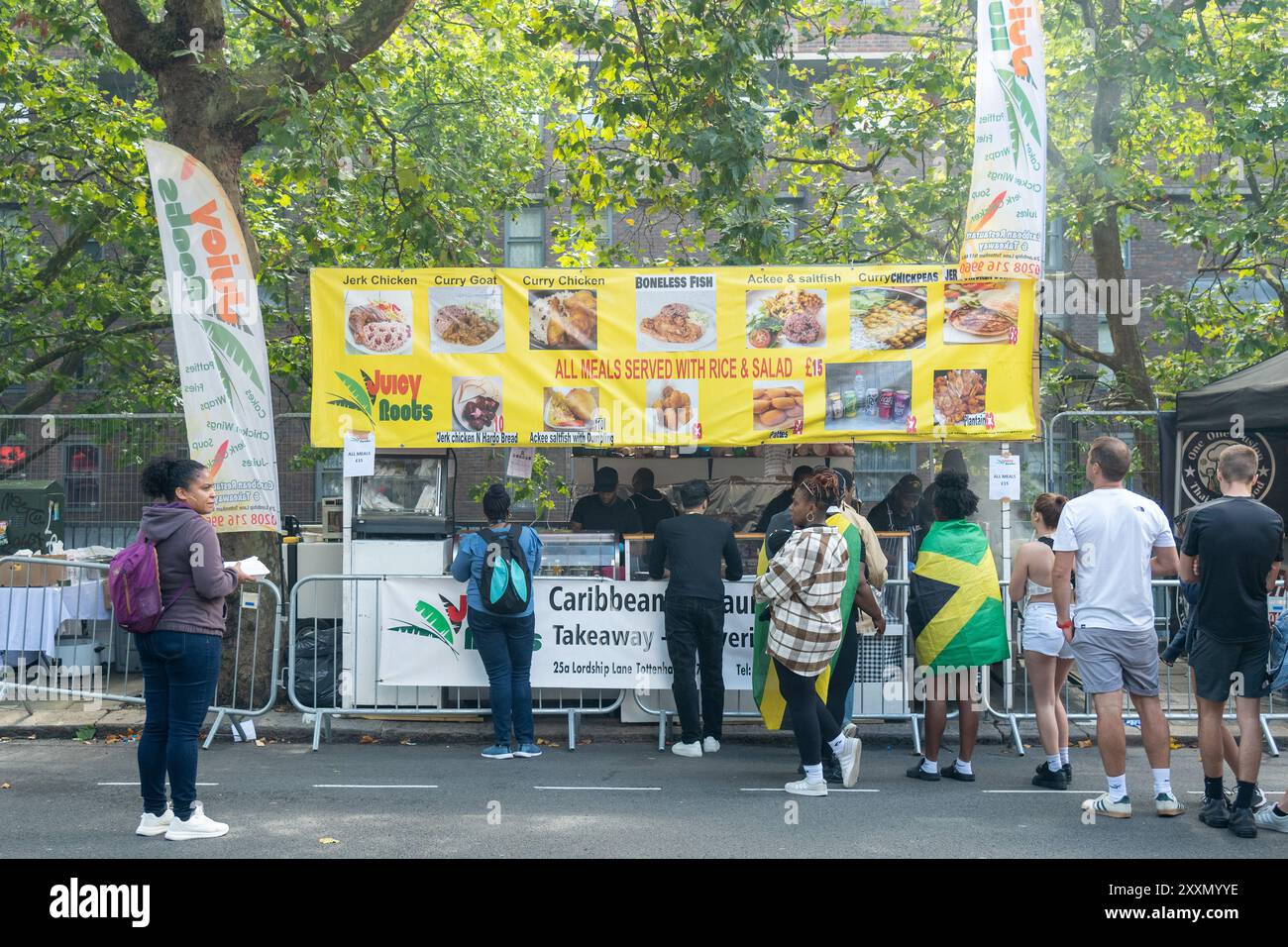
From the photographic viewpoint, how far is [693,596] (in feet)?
27.3

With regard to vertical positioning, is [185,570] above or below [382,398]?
below

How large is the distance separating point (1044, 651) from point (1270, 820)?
1551 millimetres

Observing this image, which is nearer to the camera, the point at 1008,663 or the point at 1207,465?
the point at 1008,663

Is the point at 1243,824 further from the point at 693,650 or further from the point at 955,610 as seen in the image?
the point at 693,650

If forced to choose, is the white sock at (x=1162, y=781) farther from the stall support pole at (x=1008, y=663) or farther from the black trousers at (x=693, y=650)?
the black trousers at (x=693, y=650)

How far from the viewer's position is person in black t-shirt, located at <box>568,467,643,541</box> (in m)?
11.0

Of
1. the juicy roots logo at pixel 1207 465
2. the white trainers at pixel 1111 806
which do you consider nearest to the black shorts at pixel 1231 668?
the white trainers at pixel 1111 806

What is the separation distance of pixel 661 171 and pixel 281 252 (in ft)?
19.4

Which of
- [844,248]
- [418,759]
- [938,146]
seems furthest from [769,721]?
[938,146]

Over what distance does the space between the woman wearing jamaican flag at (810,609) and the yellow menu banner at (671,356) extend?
6.13ft

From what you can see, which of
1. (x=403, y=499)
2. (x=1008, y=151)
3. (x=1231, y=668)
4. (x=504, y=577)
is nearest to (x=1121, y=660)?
(x=1231, y=668)

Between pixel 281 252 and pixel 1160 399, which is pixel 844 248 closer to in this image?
pixel 1160 399

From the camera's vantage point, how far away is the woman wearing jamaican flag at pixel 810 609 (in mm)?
7109

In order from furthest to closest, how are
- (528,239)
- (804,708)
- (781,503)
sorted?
(528,239) → (781,503) → (804,708)
